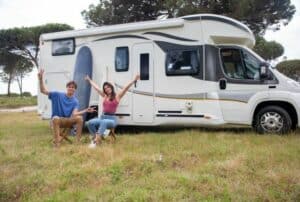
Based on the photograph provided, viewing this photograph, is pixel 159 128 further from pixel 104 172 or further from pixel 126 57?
pixel 104 172

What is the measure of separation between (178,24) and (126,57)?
1.45 metres

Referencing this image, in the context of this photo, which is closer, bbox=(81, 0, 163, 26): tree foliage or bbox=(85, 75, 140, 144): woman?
bbox=(85, 75, 140, 144): woman

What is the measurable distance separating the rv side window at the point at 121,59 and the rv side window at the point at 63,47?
1292mm

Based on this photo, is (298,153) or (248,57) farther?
(248,57)

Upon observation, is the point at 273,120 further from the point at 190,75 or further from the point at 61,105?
the point at 61,105

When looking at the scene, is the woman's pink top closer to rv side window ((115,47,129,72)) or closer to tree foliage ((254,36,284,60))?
rv side window ((115,47,129,72))

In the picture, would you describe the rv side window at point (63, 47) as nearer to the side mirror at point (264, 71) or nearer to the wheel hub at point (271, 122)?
the side mirror at point (264, 71)

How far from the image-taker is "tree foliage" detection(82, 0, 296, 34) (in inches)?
767

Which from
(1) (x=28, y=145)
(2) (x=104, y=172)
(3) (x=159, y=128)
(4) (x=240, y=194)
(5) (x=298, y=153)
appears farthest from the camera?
(3) (x=159, y=128)

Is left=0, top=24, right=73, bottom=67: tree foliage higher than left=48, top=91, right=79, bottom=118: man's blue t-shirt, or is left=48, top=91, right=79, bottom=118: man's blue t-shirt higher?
Answer: left=0, top=24, right=73, bottom=67: tree foliage

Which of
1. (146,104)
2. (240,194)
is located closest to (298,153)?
(240,194)

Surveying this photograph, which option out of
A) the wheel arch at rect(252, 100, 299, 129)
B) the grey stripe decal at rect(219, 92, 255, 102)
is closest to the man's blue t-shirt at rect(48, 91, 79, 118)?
the grey stripe decal at rect(219, 92, 255, 102)

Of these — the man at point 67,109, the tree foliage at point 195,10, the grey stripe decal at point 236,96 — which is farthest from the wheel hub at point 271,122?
the tree foliage at point 195,10

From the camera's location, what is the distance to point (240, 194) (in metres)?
4.97
